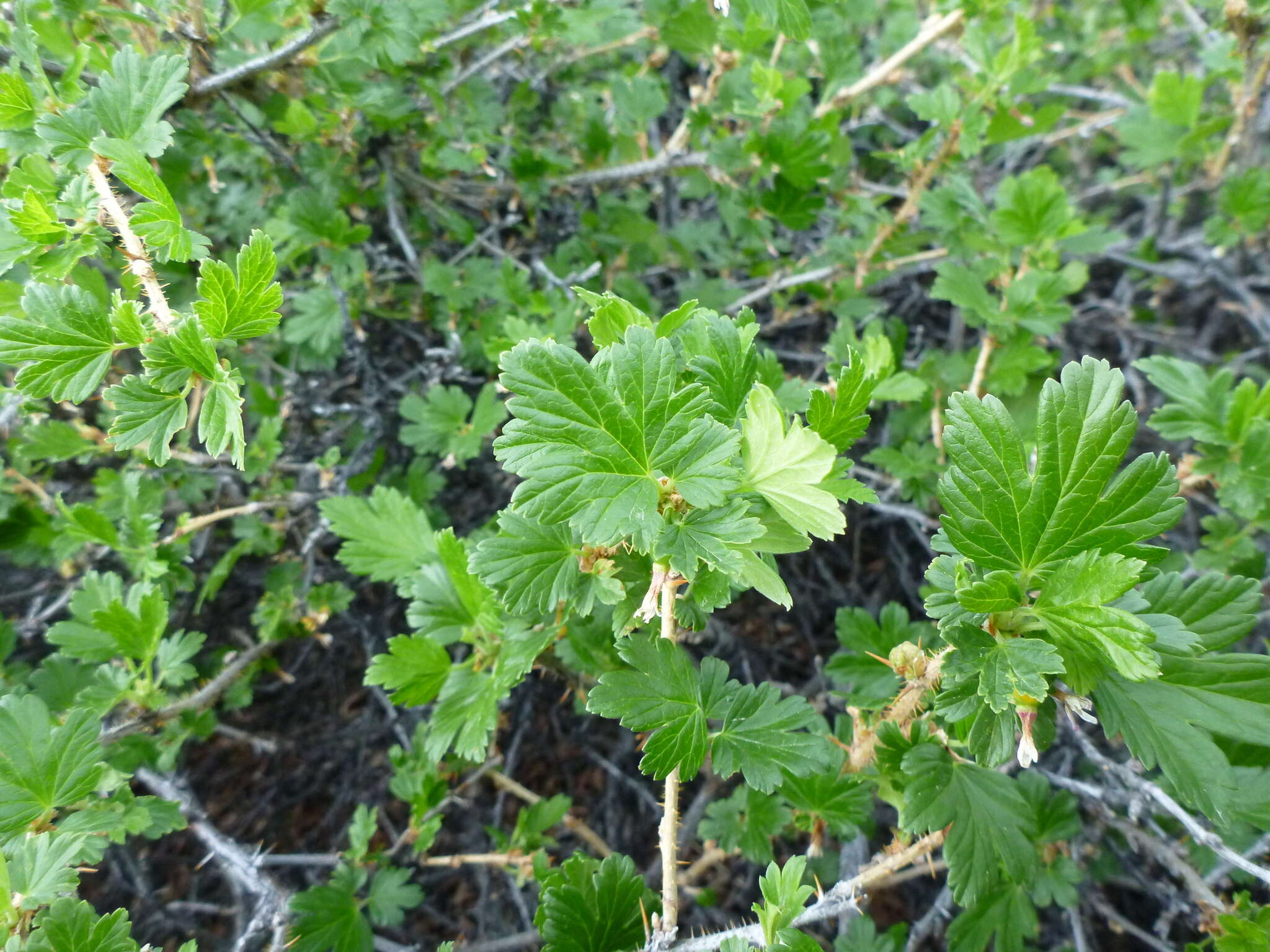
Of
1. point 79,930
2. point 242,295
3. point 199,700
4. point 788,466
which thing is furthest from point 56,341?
point 788,466

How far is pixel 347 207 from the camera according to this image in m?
2.20

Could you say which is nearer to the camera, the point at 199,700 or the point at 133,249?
the point at 133,249

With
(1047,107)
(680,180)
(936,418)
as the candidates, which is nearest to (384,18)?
(680,180)

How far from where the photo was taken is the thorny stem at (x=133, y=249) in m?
1.12

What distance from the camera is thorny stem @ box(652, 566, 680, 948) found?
42.8 inches

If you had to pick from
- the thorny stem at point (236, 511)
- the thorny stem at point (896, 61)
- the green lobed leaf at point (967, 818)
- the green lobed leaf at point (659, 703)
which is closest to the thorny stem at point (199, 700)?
the thorny stem at point (236, 511)

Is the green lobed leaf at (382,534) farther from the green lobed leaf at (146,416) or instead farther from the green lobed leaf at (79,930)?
the green lobed leaf at (79,930)

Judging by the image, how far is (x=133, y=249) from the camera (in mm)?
1174

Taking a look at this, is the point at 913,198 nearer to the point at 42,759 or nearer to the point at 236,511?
the point at 236,511

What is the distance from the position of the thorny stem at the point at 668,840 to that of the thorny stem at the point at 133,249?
2.80ft

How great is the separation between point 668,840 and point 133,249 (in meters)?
1.27

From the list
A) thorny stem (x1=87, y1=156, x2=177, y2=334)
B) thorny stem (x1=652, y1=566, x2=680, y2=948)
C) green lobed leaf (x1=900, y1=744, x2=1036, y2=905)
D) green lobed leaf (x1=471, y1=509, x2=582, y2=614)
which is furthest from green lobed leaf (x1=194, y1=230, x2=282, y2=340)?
green lobed leaf (x1=900, y1=744, x2=1036, y2=905)

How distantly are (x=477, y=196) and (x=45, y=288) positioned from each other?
1558 mm

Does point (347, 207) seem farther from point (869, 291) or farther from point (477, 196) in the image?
point (869, 291)
